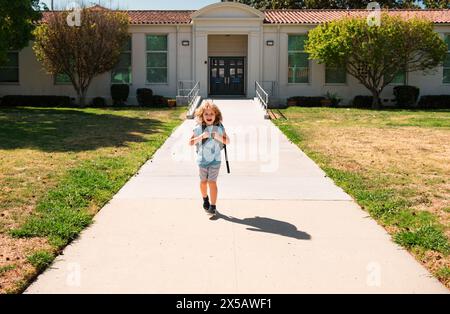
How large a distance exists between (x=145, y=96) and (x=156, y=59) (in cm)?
251

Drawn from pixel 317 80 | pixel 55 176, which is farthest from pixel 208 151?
pixel 317 80

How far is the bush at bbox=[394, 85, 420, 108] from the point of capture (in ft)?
89.1

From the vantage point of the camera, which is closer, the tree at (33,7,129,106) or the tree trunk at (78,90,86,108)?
the tree at (33,7,129,106)

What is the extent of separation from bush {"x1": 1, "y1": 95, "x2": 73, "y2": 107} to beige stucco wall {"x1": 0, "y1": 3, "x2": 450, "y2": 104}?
0.69 metres

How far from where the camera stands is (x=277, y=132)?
1650cm

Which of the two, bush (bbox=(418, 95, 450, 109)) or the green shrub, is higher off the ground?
bush (bbox=(418, 95, 450, 109))

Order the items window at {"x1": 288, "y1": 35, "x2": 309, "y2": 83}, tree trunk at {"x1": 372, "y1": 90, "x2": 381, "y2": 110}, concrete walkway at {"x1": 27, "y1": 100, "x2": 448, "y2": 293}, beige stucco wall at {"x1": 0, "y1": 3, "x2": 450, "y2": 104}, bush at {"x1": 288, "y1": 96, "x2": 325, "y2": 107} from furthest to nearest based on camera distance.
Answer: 1. window at {"x1": 288, "y1": 35, "x2": 309, "y2": 83}
2. beige stucco wall at {"x1": 0, "y1": 3, "x2": 450, "y2": 104}
3. bush at {"x1": 288, "y1": 96, "x2": 325, "y2": 107}
4. tree trunk at {"x1": 372, "y1": 90, "x2": 381, "y2": 110}
5. concrete walkway at {"x1": 27, "y1": 100, "x2": 448, "y2": 293}

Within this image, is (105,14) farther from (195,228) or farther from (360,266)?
(360,266)

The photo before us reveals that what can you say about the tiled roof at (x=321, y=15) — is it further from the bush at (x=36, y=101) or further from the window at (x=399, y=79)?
the bush at (x=36, y=101)

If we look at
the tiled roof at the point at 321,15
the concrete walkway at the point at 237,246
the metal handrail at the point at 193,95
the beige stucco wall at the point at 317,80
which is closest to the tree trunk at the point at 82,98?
the metal handrail at the point at 193,95

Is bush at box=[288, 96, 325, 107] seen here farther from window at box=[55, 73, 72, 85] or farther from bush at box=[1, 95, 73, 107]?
→ window at box=[55, 73, 72, 85]

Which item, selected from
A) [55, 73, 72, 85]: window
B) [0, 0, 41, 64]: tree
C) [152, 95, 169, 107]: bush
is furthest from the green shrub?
[55, 73, 72, 85]: window

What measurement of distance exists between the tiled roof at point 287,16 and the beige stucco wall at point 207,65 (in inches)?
13.8
